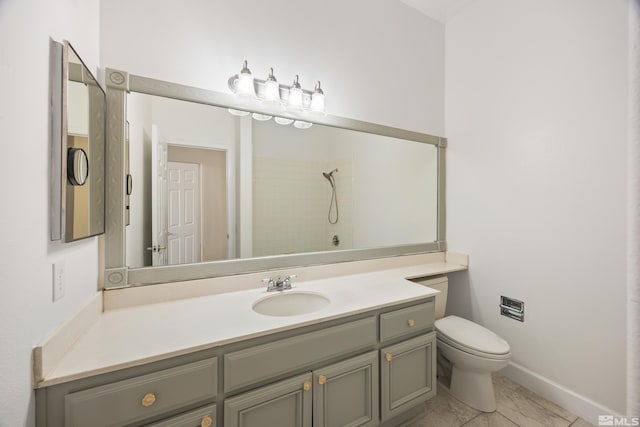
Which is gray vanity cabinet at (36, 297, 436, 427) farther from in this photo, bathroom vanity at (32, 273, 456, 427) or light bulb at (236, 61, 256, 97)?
light bulb at (236, 61, 256, 97)

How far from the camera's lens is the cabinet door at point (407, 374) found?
1.33 metres

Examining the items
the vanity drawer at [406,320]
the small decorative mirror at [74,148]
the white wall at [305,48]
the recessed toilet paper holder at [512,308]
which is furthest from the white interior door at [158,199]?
the recessed toilet paper holder at [512,308]

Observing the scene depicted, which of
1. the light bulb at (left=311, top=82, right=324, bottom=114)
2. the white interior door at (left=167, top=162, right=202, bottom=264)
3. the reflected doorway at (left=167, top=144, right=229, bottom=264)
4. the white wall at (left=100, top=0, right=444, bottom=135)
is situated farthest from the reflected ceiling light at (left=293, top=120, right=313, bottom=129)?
the white interior door at (left=167, top=162, right=202, bottom=264)

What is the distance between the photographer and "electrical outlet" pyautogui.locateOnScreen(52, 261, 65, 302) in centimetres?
83

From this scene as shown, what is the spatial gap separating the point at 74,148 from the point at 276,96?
3.24 feet

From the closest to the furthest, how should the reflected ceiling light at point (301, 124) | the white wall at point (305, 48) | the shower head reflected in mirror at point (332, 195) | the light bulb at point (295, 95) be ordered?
the white wall at point (305, 48) → the light bulb at point (295, 95) → the reflected ceiling light at point (301, 124) → the shower head reflected in mirror at point (332, 195)

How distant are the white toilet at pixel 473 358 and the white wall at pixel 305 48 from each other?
5.18ft

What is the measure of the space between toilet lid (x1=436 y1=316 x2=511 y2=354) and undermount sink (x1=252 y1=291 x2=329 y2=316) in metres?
0.89

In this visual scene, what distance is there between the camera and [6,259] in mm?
632

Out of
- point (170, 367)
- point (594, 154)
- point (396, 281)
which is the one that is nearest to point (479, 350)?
point (396, 281)

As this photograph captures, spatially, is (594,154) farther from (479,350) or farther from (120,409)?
(120,409)

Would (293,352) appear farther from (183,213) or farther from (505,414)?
(505,414)

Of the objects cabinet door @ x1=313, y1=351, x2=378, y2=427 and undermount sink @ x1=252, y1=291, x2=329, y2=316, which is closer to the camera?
cabinet door @ x1=313, y1=351, x2=378, y2=427

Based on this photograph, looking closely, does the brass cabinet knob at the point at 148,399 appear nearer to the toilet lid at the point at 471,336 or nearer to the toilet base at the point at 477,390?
the toilet lid at the point at 471,336
